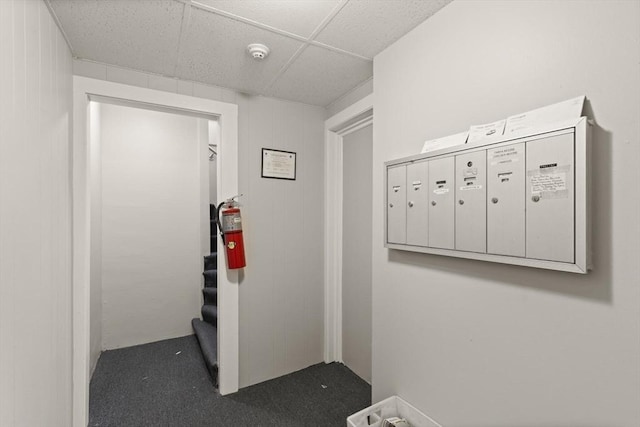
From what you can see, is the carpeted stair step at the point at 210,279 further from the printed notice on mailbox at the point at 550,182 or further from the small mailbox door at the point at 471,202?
the printed notice on mailbox at the point at 550,182

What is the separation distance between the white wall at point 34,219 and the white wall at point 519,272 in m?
1.60

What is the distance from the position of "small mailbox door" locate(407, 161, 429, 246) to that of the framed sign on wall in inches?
49.7

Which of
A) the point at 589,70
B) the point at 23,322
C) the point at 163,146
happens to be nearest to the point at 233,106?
the point at 163,146

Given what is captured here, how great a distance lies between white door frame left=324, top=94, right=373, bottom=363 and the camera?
2.68m

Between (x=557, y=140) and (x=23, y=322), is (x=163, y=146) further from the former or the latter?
(x=557, y=140)

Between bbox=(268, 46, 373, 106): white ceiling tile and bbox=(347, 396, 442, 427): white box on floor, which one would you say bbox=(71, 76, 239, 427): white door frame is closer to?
bbox=(268, 46, 373, 106): white ceiling tile

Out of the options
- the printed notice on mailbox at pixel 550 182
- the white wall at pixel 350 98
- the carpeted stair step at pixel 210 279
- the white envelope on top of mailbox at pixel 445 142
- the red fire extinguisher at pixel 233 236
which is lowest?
the carpeted stair step at pixel 210 279

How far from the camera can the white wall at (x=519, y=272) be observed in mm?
851

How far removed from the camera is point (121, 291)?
3047 millimetres

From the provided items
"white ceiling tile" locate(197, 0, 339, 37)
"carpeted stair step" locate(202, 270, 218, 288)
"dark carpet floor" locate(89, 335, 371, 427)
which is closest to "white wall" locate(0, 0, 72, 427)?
"dark carpet floor" locate(89, 335, 371, 427)

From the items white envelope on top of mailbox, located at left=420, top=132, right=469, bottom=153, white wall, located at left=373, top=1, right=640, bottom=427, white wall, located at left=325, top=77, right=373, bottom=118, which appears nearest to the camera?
white wall, located at left=373, top=1, right=640, bottom=427

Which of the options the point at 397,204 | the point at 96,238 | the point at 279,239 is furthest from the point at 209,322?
the point at 397,204

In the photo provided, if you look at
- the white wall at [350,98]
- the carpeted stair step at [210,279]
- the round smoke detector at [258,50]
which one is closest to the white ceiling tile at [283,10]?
the round smoke detector at [258,50]

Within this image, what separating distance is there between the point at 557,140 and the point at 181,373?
297 cm
